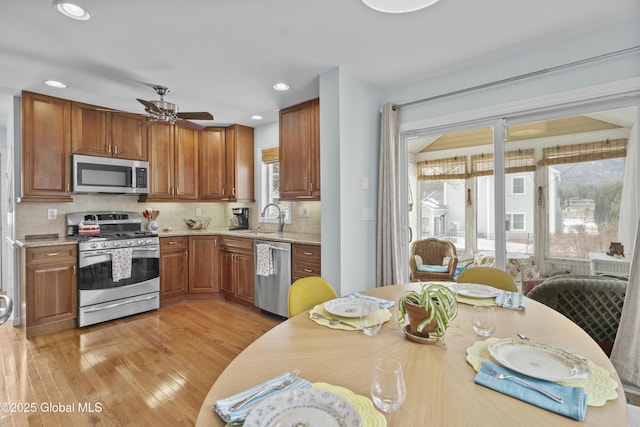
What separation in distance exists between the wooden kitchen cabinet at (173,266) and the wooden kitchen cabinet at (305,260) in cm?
176

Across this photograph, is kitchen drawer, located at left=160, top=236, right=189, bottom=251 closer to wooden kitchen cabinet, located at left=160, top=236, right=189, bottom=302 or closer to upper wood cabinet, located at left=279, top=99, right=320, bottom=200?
wooden kitchen cabinet, located at left=160, top=236, right=189, bottom=302

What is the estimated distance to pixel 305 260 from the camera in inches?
131

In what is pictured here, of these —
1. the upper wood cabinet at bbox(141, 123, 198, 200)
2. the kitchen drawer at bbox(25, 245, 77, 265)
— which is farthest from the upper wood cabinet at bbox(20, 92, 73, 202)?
the upper wood cabinet at bbox(141, 123, 198, 200)

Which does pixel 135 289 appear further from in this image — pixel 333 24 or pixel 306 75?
pixel 333 24

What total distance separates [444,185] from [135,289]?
365 centimetres

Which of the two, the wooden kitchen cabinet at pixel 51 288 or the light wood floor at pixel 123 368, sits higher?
the wooden kitchen cabinet at pixel 51 288

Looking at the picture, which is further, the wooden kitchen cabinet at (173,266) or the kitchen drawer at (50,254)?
the wooden kitchen cabinet at (173,266)

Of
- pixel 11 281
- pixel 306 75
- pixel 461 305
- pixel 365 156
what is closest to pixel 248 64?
pixel 306 75

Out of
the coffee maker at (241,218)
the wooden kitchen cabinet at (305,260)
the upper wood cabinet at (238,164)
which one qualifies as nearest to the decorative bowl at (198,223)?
the coffee maker at (241,218)

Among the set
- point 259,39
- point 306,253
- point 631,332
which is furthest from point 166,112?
point 631,332

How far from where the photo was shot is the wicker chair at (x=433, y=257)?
3.20 m

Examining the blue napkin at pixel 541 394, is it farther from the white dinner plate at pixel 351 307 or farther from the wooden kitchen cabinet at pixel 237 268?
the wooden kitchen cabinet at pixel 237 268

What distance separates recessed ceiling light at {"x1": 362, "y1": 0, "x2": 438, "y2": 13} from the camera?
1767 millimetres

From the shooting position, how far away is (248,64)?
277cm
